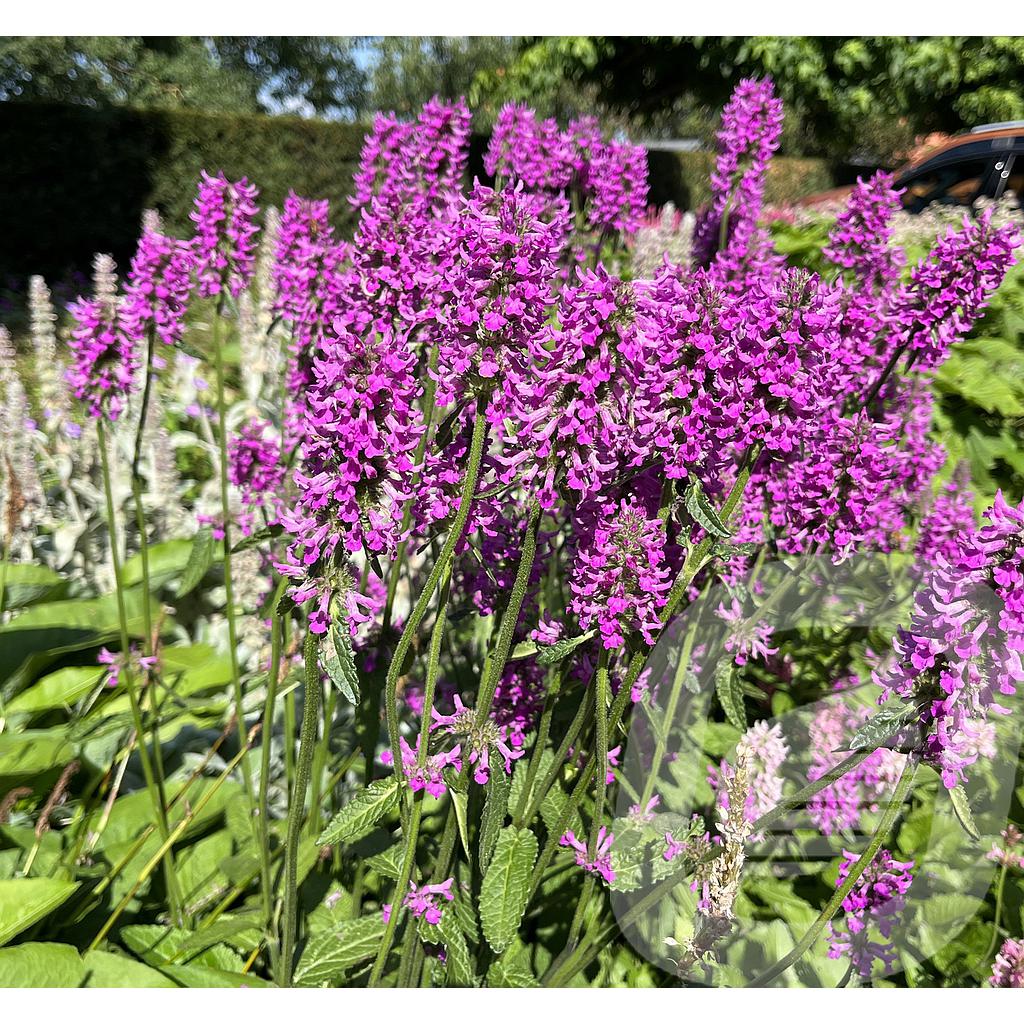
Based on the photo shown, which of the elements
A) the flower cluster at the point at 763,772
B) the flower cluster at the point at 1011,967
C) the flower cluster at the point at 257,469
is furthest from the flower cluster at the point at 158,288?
the flower cluster at the point at 1011,967

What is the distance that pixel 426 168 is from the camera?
2111 millimetres

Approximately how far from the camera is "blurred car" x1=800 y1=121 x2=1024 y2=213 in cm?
871

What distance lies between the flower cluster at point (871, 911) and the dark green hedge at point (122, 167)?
1140cm

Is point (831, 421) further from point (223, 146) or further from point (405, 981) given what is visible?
point (223, 146)

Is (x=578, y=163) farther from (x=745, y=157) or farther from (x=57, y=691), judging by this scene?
(x=57, y=691)

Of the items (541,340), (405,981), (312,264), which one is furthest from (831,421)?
(405,981)

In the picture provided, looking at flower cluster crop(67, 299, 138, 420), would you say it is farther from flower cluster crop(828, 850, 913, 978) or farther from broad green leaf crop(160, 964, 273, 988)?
flower cluster crop(828, 850, 913, 978)

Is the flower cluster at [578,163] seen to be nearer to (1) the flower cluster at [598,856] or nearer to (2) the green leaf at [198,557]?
(2) the green leaf at [198,557]

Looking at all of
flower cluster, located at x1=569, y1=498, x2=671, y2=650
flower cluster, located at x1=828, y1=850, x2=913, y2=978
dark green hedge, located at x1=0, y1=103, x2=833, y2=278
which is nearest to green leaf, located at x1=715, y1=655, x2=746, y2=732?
flower cluster, located at x1=828, y1=850, x2=913, y2=978

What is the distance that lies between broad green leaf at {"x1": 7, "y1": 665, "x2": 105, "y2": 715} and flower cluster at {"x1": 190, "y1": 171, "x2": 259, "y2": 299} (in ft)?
5.25

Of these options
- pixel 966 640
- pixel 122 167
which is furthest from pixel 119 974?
pixel 122 167

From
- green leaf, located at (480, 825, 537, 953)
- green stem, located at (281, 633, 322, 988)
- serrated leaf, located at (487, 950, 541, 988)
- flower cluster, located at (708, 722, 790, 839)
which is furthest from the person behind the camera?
flower cluster, located at (708, 722, 790, 839)

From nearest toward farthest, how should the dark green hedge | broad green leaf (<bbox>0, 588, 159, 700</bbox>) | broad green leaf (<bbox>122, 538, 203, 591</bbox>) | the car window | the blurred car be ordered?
broad green leaf (<bbox>0, 588, 159, 700</bbox>) < broad green leaf (<bbox>122, 538, 203, 591</bbox>) < the blurred car < the car window < the dark green hedge

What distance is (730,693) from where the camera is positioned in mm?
1943
